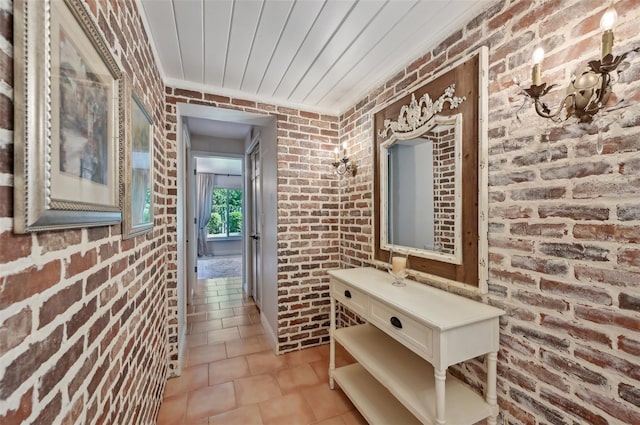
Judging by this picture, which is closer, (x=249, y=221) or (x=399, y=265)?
(x=399, y=265)

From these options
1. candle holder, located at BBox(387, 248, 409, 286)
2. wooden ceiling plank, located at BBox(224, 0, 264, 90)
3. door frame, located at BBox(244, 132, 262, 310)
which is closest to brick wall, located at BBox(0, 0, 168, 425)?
wooden ceiling plank, located at BBox(224, 0, 264, 90)

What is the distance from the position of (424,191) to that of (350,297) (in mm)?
912

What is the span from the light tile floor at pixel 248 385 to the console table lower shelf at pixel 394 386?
18 centimetres

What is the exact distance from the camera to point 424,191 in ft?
5.92

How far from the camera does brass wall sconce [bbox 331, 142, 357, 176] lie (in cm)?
257

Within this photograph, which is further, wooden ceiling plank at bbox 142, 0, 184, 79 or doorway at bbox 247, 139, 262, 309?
doorway at bbox 247, 139, 262, 309

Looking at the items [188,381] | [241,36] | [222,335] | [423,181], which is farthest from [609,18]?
[222,335]

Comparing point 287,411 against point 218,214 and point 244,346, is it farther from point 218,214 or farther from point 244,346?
point 218,214

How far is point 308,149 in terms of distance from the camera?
2.67 m

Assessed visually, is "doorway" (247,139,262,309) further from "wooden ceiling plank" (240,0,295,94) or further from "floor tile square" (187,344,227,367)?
"wooden ceiling plank" (240,0,295,94)

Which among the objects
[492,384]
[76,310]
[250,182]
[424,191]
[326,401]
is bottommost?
[326,401]

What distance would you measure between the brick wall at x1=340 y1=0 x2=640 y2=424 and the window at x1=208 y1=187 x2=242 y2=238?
298 inches

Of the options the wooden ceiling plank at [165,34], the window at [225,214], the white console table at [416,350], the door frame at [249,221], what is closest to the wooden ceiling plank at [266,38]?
the wooden ceiling plank at [165,34]

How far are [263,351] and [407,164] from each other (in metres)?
2.20
